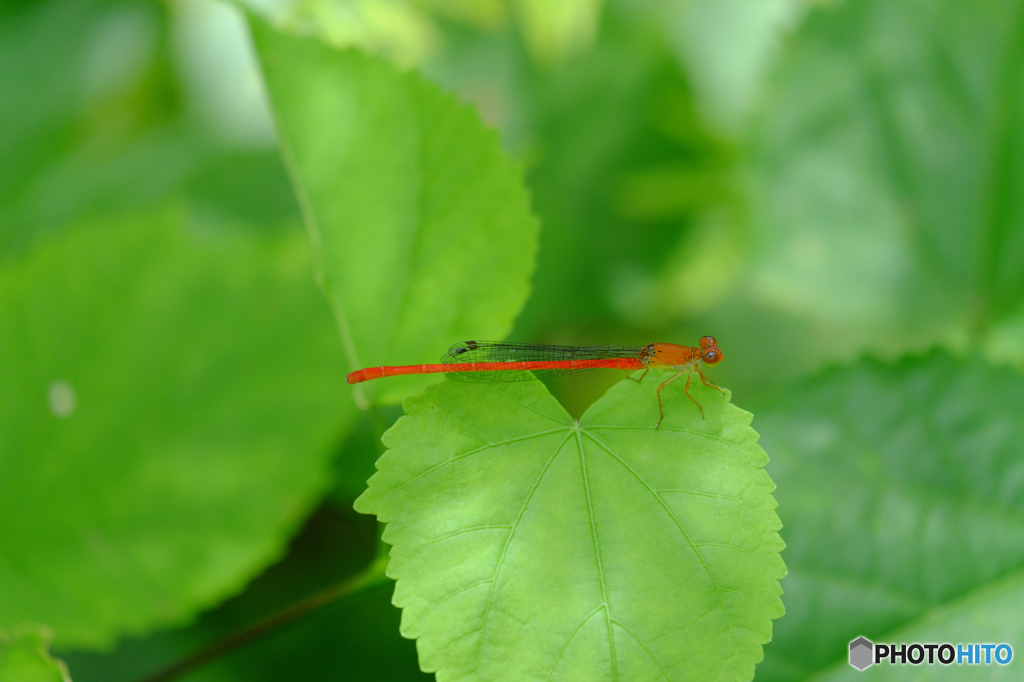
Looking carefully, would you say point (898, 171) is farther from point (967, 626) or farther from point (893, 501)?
point (967, 626)

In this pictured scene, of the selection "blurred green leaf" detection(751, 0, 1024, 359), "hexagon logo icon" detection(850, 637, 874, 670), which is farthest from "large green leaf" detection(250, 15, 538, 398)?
"blurred green leaf" detection(751, 0, 1024, 359)

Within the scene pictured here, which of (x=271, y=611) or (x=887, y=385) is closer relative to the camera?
(x=887, y=385)

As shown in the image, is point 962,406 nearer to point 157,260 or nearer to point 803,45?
point 803,45

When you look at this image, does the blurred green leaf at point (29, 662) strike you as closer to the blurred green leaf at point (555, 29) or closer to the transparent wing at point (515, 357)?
the transparent wing at point (515, 357)

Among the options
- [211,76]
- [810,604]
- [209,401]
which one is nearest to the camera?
[810,604]

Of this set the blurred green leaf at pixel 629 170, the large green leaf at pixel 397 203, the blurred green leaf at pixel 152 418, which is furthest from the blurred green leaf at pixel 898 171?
the blurred green leaf at pixel 152 418

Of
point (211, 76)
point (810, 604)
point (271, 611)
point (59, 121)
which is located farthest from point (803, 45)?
point (59, 121)
